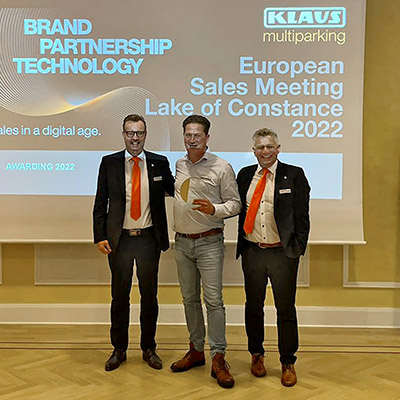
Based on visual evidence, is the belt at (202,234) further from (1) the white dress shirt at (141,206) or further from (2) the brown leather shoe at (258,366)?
(2) the brown leather shoe at (258,366)

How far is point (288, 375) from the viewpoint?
3.52 metres

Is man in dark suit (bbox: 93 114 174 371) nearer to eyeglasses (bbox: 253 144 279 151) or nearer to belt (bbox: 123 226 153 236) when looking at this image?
belt (bbox: 123 226 153 236)

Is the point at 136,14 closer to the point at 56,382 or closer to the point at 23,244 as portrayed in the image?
the point at 23,244

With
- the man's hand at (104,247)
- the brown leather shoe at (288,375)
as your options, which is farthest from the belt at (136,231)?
the brown leather shoe at (288,375)

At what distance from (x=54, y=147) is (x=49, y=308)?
1.40 meters

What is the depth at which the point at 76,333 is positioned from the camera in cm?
457

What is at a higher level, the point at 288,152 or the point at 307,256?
the point at 288,152

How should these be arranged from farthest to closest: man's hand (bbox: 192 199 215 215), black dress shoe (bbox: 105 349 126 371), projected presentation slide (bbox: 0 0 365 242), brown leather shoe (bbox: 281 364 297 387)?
1. projected presentation slide (bbox: 0 0 365 242)
2. black dress shoe (bbox: 105 349 126 371)
3. brown leather shoe (bbox: 281 364 297 387)
4. man's hand (bbox: 192 199 215 215)

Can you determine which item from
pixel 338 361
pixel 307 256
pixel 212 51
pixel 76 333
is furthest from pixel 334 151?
pixel 76 333

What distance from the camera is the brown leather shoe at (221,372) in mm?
3455

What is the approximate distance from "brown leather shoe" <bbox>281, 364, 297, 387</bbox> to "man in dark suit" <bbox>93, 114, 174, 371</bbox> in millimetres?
833

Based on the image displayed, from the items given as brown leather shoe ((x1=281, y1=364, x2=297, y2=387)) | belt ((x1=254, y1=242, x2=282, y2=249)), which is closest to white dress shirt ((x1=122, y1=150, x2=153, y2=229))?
belt ((x1=254, y1=242, x2=282, y2=249))

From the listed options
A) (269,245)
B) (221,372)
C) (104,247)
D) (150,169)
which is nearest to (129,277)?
(104,247)

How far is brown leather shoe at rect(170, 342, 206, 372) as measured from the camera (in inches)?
146
